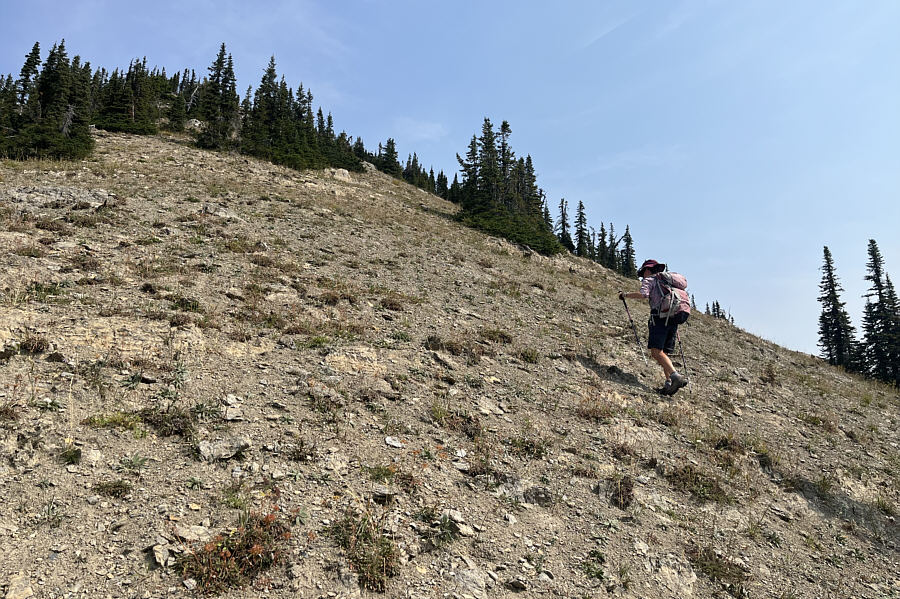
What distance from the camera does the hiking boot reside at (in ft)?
35.3

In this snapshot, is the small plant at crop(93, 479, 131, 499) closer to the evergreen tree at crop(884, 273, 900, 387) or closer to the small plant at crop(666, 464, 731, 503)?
the small plant at crop(666, 464, 731, 503)

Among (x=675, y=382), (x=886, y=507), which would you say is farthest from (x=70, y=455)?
(x=886, y=507)

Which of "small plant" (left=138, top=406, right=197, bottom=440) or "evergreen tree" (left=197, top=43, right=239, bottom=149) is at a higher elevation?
"evergreen tree" (left=197, top=43, right=239, bottom=149)

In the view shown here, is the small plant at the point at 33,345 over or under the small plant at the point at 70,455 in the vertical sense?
over

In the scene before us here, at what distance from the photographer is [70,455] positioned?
5047mm

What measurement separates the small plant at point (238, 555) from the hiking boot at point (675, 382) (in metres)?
9.68

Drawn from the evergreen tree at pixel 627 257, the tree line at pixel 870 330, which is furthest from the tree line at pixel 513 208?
the tree line at pixel 870 330

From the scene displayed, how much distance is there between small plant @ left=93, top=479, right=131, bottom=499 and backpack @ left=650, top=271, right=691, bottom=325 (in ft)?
36.8

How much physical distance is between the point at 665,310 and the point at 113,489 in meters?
11.4

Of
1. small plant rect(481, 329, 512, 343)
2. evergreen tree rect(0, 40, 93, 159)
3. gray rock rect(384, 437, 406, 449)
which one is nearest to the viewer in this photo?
gray rock rect(384, 437, 406, 449)

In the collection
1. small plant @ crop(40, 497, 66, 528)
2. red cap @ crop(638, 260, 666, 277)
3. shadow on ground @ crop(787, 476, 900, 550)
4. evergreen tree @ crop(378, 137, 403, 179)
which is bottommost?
shadow on ground @ crop(787, 476, 900, 550)

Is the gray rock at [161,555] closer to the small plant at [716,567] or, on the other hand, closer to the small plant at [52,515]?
the small plant at [52,515]

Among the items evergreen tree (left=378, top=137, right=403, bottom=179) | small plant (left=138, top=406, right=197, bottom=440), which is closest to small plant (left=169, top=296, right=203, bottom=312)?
small plant (left=138, top=406, right=197, bottom=440)

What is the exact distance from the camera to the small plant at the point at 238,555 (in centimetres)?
399
